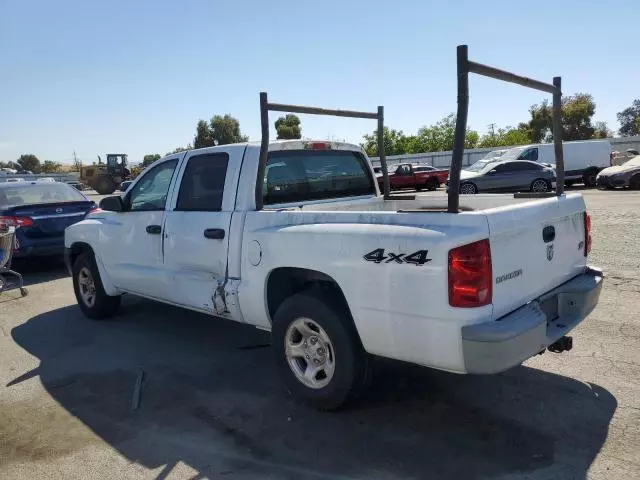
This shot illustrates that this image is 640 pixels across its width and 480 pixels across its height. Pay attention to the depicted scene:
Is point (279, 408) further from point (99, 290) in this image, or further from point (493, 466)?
point (99, 290)

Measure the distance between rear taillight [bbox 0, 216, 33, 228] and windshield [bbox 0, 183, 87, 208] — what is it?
296mm

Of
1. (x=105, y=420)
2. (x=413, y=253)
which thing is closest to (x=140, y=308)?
(x=105, y=420)

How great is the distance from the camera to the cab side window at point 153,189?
5.09m

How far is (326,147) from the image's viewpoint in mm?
4934

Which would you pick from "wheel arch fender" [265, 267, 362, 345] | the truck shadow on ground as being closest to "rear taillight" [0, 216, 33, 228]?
the truck shadow on ground

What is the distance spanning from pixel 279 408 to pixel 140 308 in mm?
3483

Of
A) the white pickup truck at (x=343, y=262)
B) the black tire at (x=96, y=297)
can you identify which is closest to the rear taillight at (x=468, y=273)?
the white pickup truck at (x=343, y=262)

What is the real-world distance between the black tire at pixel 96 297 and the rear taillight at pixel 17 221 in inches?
110

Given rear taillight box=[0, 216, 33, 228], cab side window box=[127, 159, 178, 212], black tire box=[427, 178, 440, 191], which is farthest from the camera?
black tire box=[427, 178, 440, 191]

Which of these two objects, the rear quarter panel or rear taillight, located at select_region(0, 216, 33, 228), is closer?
the rear quarter panel

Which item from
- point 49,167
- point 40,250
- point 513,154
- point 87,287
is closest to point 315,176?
point 87,287

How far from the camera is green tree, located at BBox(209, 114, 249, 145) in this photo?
6725 centimetres

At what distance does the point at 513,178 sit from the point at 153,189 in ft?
59.1

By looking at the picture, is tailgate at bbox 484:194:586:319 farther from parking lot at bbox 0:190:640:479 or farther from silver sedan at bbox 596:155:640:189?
silver sedan at bbox 596:155:640:189
